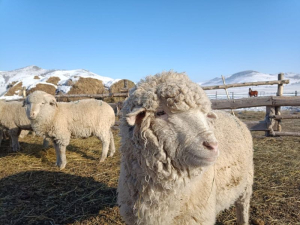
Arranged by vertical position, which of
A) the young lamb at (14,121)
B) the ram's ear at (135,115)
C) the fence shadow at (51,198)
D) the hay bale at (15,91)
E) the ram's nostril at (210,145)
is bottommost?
the fence shadow at (51,198)

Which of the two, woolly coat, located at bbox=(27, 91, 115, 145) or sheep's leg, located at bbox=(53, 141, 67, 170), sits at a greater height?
woolly coat, located at bbox=(27, 91, 115, 145)

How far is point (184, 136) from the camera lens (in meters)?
1.54

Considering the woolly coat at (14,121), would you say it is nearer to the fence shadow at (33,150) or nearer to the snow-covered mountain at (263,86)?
the fence shadow at (33,150)

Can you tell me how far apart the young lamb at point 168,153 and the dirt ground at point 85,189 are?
143 cm

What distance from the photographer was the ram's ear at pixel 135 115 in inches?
61.2

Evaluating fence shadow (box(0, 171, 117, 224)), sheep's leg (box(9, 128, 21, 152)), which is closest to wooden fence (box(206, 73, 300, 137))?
fence shadow (box(0, 171, 117, 224))

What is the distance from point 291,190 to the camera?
11.9 feet

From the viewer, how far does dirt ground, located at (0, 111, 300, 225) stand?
10.0ft

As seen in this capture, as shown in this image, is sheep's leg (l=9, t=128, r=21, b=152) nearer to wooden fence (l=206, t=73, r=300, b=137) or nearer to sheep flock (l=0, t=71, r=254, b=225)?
sheep flock (l=0, t=71, r=254, b=225)

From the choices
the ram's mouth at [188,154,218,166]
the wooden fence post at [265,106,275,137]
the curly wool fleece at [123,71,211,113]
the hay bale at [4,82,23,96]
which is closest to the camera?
the ram's mouth at [188,154,218,166]

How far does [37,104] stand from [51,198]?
2489mm

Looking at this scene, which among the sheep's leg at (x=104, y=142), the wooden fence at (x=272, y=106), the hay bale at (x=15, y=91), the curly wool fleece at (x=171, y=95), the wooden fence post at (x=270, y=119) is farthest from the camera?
the hay bale at (x=15, y=91)

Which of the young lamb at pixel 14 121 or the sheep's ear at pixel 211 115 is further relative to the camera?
the young lamb at pixel 14 121

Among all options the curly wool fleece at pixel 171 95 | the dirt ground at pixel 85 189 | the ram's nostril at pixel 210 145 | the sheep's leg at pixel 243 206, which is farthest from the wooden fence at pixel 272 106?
the ram's nostril at pixel 210 145
